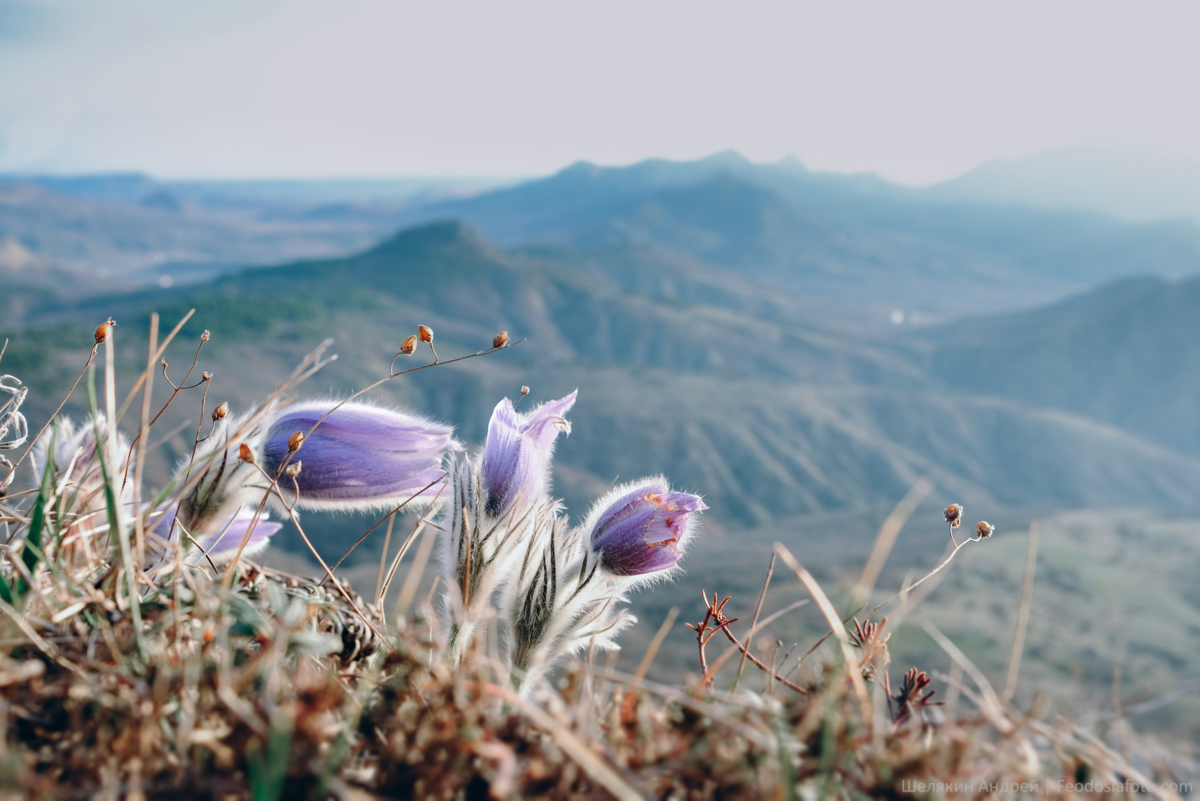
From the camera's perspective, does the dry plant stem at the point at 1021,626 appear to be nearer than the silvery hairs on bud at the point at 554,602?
Yes

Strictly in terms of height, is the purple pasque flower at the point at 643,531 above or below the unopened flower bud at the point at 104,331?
below

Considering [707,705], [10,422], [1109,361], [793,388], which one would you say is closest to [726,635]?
[707,705]

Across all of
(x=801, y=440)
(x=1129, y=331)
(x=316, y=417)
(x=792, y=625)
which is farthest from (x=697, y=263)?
(x=316, y=417)

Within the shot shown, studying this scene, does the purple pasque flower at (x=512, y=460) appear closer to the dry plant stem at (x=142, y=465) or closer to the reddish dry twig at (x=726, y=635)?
the reddish dry twig at (x=726, y=635)

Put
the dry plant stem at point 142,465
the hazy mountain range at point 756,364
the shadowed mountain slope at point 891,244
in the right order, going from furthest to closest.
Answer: the shadowed mountain slope at point 891,244
the hazy mountain range at point 756,364
the dry plant stem at point 142,465

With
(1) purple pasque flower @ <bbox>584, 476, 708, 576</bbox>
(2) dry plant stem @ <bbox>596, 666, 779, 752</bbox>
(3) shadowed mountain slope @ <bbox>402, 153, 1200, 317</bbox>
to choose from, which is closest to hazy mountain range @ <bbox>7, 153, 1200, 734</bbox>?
(3) shadowed mountain slope @ <bbox>402, 153, 1200, 317</bbox>

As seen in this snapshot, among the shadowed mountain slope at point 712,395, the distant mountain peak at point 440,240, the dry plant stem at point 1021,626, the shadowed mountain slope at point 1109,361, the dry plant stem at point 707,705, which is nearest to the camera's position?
the dry plant stem at point 707,705

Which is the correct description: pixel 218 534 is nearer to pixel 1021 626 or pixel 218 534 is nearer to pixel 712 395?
pixel 1021 626

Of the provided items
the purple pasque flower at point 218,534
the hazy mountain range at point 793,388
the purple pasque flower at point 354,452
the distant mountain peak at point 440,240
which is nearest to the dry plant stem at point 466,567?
the purple pasque flower at point 354,452
